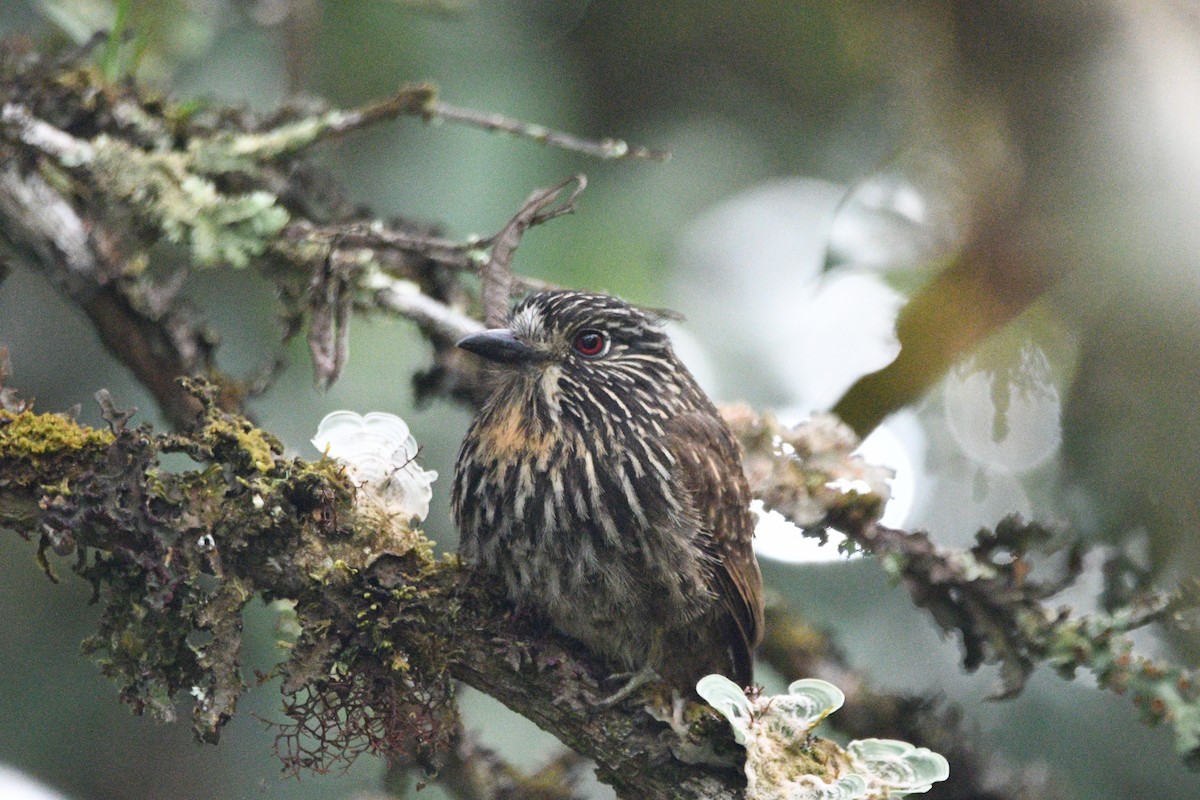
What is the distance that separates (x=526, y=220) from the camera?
259 cm

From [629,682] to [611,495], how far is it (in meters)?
0.37

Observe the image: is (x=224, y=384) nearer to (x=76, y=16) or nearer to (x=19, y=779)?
(x=76, y=16)

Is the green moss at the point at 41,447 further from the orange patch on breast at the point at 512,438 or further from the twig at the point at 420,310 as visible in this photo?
the twig at the point at 420,310

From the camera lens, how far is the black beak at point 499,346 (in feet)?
8.22

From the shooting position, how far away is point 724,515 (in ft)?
8.25

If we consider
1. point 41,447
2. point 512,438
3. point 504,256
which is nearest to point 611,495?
point 512,438

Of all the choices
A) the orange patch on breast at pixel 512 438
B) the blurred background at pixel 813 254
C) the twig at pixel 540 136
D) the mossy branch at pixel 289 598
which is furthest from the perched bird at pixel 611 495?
the blurred background at pixel 813 254

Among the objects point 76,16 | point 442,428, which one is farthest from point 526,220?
point 442,428

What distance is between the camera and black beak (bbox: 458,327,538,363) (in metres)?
2.51

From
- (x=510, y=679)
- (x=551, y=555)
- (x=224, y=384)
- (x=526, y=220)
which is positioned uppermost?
(x=526, y=220)

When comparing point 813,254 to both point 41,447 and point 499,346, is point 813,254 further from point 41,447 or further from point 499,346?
point 41,447

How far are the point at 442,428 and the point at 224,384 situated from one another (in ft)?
5.87

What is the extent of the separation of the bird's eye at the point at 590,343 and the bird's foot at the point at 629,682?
29.7 inches

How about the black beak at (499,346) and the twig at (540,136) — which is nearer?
the black beak at (499,346)
